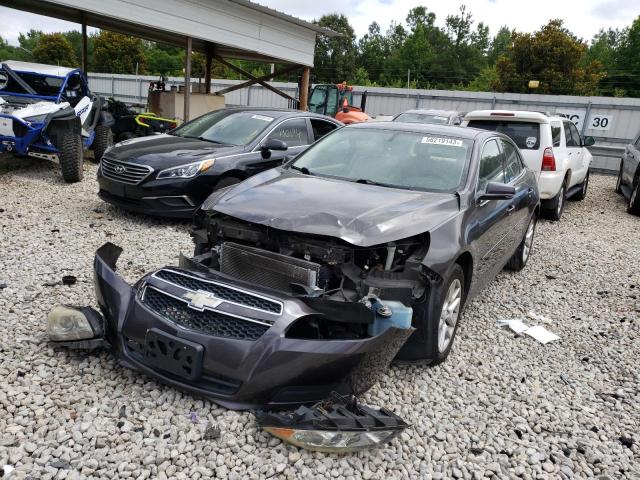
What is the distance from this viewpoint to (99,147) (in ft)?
34.6

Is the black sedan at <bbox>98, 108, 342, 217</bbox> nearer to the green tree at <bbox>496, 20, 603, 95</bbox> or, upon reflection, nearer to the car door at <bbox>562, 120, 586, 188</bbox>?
the car door at <bbox>562, 120, 586, 188</bbox>

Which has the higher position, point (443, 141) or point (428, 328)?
point (443, 141)

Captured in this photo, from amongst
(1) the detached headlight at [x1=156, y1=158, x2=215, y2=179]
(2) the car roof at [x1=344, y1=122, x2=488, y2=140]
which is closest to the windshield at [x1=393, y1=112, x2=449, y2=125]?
(1) the detached headlight at [x1=156, y1=158, x2=215, y2=179]

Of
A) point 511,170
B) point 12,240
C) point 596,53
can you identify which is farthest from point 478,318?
point 596,53

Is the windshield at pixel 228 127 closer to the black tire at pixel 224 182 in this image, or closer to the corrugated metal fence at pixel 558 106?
the black tire at pixel 224 182

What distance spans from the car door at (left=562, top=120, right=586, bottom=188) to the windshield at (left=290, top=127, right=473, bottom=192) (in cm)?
561

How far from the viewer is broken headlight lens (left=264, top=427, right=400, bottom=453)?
243cm

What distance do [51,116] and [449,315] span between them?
7.69 m

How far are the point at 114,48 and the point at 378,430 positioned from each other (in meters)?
55.5

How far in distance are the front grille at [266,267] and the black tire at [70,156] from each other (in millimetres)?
6318

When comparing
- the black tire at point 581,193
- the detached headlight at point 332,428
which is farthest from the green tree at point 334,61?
the detached headlight at point 332,428

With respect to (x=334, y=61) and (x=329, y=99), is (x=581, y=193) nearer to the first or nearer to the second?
(x=329, y=99)

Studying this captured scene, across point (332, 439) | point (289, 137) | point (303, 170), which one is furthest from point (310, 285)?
point (289, 137)

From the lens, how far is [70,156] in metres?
8.45
